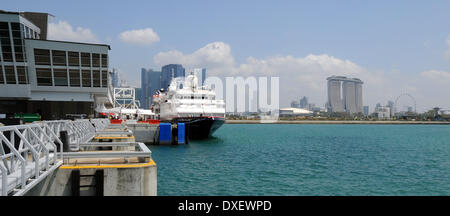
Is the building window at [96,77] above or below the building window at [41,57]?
below

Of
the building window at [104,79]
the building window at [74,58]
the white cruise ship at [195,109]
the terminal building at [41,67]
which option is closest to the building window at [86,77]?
the terminal building at [41,67]

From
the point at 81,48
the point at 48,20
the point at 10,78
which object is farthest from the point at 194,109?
the point at 48,20

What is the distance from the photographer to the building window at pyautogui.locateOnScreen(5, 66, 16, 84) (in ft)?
157

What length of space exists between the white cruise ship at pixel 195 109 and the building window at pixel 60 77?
1920cm

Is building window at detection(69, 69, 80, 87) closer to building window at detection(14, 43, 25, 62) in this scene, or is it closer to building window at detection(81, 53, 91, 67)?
building window at detection(81, 53, 91, 67)

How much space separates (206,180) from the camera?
2280 centimetres

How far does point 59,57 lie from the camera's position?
4969cm

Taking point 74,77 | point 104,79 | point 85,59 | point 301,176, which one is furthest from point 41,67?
point 301,176

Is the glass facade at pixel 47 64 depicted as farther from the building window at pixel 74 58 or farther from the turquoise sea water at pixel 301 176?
the turquoise sea water at pixel 301 176

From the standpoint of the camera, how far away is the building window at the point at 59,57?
49.4 metres

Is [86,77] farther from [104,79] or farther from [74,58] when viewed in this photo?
[74,58]

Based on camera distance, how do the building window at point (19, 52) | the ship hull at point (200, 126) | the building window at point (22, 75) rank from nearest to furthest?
the building window at point (19, 52) → the building window at point (22, 75) → the ship hull at point (200, 126)

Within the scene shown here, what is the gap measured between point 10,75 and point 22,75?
1.50 meters
